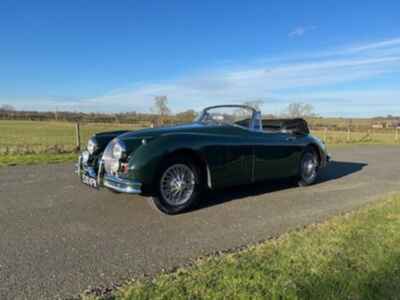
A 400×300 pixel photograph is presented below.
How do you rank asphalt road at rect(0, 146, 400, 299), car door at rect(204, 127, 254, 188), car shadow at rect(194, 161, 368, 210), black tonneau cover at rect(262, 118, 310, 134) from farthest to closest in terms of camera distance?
black tonneau cover at rect(262, 118, 310, 134)
car shadow at rect(194, 161, 368, 210)
car door at rect(204, 127, 254, 188)
asphalt road at rect(0, 146, 400, 299)

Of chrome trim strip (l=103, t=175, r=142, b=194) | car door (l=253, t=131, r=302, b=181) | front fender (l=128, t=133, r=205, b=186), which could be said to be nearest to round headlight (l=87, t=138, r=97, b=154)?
chrome trim strip (l=103, t=175, r=142, b=194)

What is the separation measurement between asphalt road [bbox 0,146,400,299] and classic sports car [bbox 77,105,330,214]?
350 mm

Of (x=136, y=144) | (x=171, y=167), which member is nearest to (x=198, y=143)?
(x=171, y=167)

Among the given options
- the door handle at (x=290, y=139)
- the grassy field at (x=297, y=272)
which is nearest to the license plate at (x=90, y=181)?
the grassy field at (x=297, y=272)

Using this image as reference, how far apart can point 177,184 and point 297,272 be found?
2.08 m

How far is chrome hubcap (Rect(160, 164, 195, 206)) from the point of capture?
420 cm

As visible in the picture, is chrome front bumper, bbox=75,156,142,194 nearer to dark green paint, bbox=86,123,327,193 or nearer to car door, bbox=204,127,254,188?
dark green paint, bbox=86,123,327,193

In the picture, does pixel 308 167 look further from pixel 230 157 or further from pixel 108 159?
pixel 108 159

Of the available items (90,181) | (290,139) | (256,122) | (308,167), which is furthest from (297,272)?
(308,167)

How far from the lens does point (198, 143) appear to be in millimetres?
4375

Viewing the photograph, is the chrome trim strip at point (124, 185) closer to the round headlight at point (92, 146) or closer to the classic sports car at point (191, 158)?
the classic sports car at point (191, 158)

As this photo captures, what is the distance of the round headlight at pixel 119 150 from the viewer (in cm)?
399

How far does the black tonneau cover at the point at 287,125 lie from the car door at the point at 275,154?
0.65 ft

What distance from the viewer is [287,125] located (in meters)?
6.16
